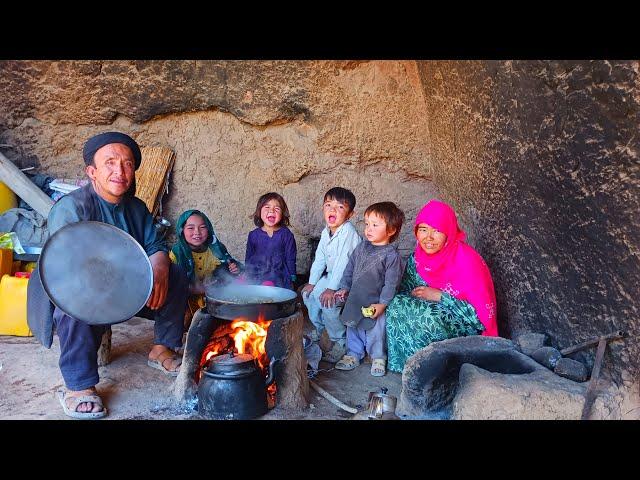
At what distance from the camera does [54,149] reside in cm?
594

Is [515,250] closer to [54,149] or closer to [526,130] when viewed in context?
[526,130]

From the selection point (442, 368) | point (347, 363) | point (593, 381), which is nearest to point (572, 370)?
point (593, 381)

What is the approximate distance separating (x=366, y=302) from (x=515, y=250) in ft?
3.41

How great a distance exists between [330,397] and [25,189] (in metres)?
3.45

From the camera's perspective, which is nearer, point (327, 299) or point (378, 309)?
point (378, 309)

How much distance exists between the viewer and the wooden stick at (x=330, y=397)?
367 centimetres

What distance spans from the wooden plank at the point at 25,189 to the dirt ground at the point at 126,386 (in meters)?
1.36

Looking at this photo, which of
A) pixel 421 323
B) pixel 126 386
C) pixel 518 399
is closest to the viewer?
pixel 518 399

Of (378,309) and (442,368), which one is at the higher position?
(378,309)

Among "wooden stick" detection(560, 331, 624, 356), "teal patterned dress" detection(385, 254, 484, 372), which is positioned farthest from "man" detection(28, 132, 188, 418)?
"wooden stick" detection(560, 331, 624, 356)

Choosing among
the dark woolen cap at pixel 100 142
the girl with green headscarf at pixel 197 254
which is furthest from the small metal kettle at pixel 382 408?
the girl with green headscarf at pixel 197 254

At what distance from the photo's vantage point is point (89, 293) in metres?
3.35

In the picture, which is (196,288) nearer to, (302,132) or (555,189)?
Answer: (302,132)

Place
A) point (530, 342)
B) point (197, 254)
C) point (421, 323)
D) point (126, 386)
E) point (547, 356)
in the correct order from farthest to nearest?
point (197, 254) → point (421, 323) → point (126, 386) → point (530, 342) → point (547, 356)
